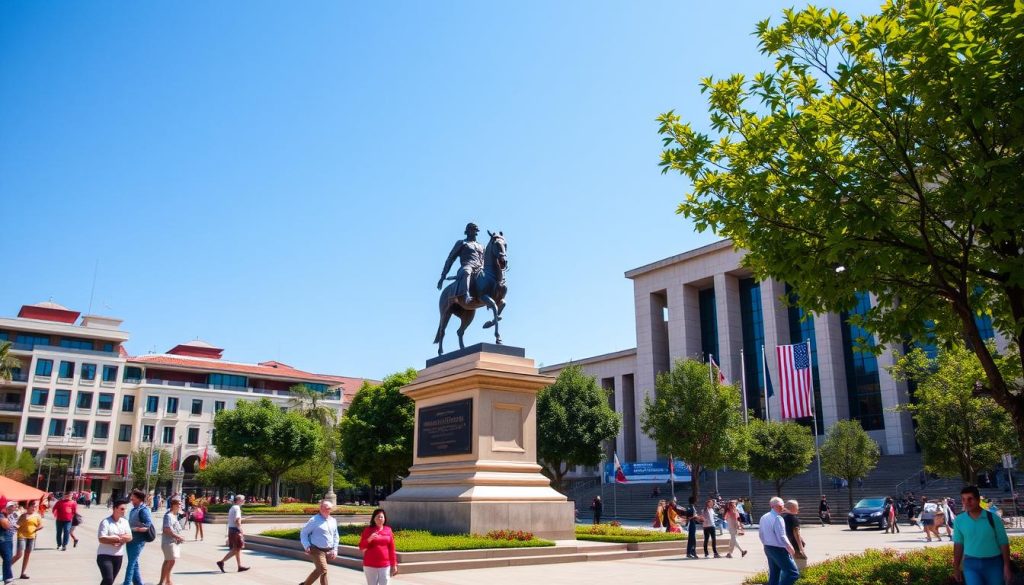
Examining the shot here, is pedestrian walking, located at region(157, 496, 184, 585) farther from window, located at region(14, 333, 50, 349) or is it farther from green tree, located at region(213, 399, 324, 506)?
window, located at region(14, 333, 50, 349)

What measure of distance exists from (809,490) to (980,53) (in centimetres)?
4912

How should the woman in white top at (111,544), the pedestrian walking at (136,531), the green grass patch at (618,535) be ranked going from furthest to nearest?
1. the green grass patch at (618,535)
2. the pedestrian walking at (136,531)
3. the woman in white top at (111,544)

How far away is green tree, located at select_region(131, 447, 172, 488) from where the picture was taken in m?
73.8

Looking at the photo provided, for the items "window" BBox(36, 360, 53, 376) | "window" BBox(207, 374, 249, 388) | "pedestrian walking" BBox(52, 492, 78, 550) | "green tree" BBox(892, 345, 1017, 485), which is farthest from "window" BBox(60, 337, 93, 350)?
"green tree" BBox(892, 345, 1017, 485)

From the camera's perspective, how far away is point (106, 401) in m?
77.9

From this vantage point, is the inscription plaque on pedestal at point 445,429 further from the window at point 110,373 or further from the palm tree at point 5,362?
the window at point 110,373

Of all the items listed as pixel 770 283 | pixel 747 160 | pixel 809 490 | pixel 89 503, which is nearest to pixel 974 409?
pixel 809 490

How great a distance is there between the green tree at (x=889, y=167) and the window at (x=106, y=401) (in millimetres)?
79839

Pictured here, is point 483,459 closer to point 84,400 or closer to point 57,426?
point 57,426

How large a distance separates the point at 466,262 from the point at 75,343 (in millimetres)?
71733

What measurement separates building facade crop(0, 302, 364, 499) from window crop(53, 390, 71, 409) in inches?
3.5

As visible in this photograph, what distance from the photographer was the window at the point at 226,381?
84.2m

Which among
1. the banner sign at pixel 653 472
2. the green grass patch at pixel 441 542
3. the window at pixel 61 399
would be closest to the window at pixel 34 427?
the window at pixel 61 399

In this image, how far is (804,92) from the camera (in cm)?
1177
